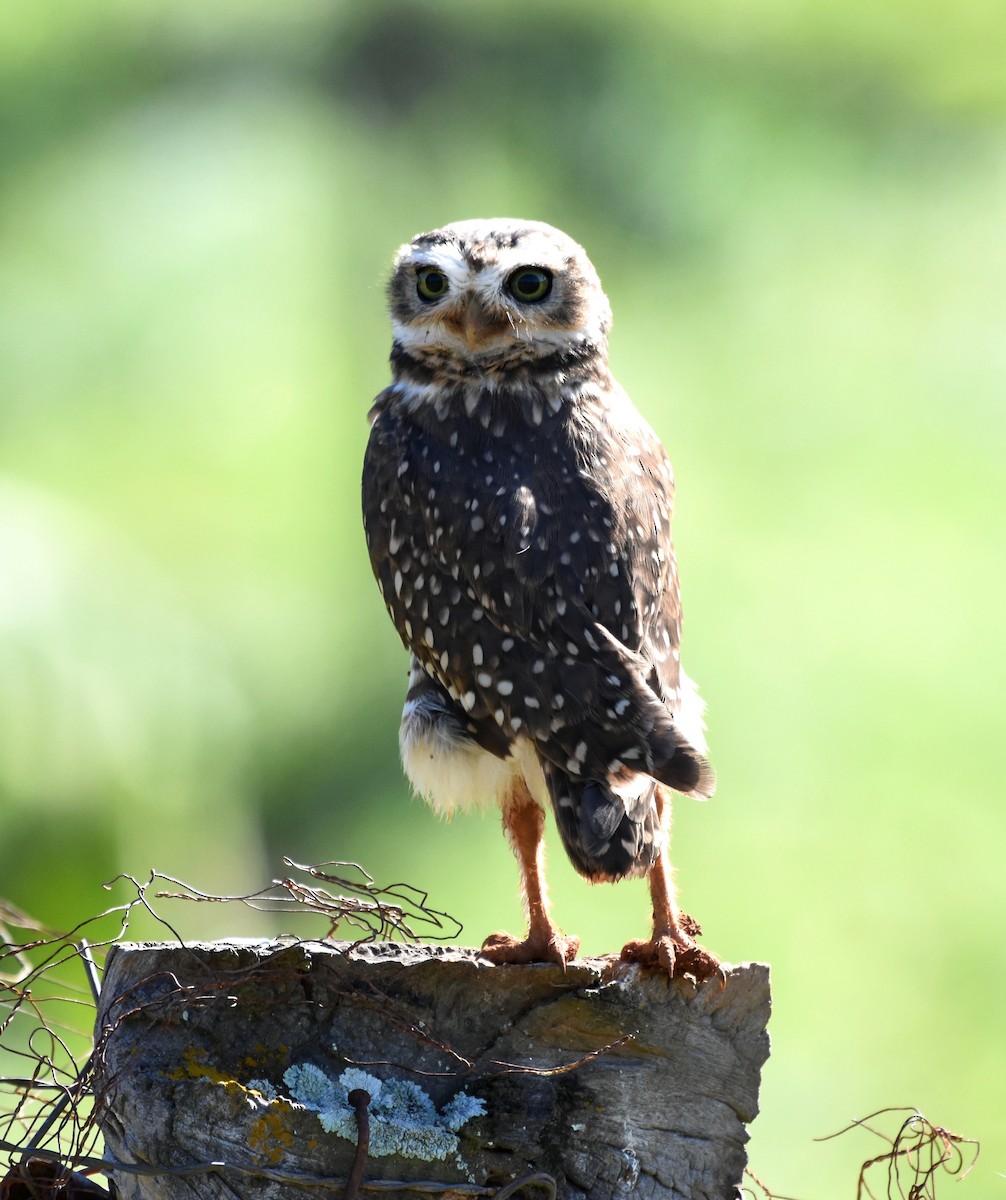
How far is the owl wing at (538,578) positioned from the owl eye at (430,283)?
0.33 metres

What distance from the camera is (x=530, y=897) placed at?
3.17 m

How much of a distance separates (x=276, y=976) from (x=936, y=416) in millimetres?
6866

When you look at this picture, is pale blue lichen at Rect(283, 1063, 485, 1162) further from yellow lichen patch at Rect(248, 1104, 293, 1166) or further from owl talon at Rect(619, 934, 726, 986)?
owl talon at Rect(619, 934, 726, 986)

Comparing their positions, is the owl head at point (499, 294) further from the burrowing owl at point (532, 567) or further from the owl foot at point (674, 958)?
the owl foot at point (674, 958)

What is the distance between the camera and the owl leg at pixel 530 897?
2.93 m

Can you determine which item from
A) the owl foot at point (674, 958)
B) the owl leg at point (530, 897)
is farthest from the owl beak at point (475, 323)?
the owl foot at point (674, 958)

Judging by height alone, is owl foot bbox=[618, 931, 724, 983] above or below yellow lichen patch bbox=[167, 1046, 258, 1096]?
above

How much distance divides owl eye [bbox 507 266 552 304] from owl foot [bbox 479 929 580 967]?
5.09ft

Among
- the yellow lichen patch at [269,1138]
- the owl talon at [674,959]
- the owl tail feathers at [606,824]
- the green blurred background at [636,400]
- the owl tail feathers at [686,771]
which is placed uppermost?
the green blurred background at [636,400]

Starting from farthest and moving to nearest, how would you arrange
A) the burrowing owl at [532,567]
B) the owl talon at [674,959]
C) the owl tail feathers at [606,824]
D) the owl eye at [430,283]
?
the owl eye at [430,283]
the burrowing owl at [532,567]
the owl tail feathers at [606,824]
the owl talon at [674,959]

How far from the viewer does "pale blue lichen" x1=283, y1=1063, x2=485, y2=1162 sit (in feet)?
7.22

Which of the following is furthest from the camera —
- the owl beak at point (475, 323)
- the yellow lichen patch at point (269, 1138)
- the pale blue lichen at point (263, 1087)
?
the owl beak at point (475, 323)

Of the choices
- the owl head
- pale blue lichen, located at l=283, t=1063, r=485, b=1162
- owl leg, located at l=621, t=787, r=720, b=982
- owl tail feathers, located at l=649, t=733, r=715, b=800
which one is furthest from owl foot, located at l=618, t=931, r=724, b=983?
the owl head

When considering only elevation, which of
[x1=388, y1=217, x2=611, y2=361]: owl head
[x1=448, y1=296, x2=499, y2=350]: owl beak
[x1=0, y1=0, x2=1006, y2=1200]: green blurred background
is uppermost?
[x1=0, y1=0, x2=1006, y2=1200]: green blurred background
